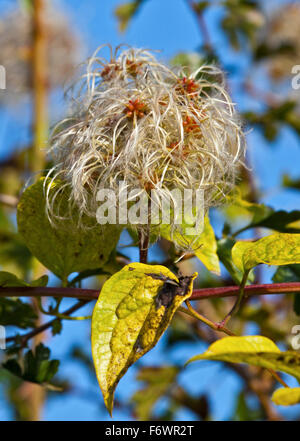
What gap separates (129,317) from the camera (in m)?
0.58

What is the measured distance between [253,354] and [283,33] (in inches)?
109

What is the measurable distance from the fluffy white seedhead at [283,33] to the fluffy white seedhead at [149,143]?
215cm

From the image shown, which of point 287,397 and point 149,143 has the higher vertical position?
point 149,143

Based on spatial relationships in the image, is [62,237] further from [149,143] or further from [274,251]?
[274,251]

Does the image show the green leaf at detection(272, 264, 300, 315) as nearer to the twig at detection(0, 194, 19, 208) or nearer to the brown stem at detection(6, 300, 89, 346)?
the brown stem at detection(6, 300, 89, 346)

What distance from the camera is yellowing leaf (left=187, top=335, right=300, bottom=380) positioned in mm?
514

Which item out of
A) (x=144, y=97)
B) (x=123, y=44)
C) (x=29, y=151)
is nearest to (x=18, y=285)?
(x=144, y=97)

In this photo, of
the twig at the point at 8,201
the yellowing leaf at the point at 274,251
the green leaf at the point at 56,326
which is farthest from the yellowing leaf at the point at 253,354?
the twig at the point at 8,201

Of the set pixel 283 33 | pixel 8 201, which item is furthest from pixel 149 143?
pixel 283 33

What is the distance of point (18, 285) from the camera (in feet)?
2.33

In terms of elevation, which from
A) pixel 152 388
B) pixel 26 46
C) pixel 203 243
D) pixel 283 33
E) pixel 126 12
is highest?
pixel 283 33

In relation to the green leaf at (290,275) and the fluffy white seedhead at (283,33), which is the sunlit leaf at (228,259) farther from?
the fluffy white seedhead at (283,33)
